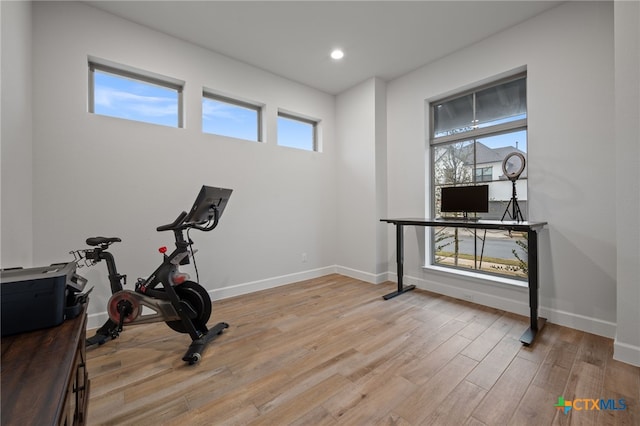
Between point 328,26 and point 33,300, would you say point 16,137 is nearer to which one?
point 33,300

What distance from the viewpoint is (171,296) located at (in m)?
2.17

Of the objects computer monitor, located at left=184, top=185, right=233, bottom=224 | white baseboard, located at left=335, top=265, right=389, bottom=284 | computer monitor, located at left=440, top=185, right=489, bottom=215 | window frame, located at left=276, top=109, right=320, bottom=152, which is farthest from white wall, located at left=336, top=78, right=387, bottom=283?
computer monitor, located at left=184, top=185, right=233, bottom=224

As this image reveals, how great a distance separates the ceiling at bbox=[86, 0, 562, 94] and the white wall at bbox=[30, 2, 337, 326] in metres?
0.30

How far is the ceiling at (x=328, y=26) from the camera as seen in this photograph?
8.71 ft

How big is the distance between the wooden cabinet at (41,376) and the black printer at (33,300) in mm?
40

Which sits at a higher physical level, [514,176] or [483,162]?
[483,162]

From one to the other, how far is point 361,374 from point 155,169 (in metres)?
2.88

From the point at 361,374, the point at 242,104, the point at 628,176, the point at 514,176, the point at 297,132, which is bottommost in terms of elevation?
the point at 361,374

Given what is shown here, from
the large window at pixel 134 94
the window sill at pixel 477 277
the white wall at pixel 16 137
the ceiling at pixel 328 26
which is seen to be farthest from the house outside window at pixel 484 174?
the white wall at pixel 16 137

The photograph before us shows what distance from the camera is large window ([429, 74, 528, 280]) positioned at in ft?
10.2

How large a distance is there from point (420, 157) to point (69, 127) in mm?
3998

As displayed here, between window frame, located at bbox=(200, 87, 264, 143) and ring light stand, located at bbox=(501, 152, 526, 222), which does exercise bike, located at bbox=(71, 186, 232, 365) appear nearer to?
window frame, located at bbox=(200, 87, 264, 143)

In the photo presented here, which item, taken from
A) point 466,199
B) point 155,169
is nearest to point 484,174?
point 466,199

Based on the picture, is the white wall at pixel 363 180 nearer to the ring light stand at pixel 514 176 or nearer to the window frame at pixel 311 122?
the window frame at pixel 311 122
